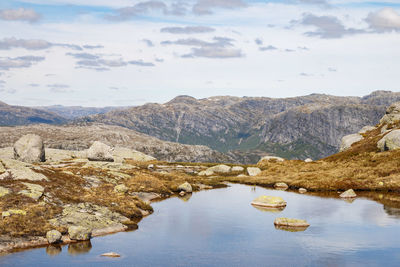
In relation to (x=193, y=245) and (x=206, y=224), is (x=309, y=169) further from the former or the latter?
(x=193, y=245)

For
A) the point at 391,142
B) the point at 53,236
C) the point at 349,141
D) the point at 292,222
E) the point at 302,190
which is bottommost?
the point at 302,190

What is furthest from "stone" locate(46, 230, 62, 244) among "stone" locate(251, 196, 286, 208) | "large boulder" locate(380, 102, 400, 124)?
"large boulder" locate(380, 102, 400, 124)

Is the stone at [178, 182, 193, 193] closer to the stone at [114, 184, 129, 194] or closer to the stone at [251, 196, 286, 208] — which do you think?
the stone at [114, 184, 129, 194]

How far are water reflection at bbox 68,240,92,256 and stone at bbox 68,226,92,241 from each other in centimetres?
62

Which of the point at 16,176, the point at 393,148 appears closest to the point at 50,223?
the point at 16,176

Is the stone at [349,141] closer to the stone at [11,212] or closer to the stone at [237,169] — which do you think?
the stone at [237,169]

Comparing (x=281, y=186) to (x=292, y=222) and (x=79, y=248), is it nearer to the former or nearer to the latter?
(x=292, y=222)

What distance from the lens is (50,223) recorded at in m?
41.4

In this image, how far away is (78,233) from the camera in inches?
1601

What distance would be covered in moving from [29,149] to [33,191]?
204 feet

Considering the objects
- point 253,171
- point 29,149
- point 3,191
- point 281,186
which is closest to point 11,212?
point 3,191

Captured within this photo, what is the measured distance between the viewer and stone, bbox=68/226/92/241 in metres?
40.6

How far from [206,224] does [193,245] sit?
10336 mm

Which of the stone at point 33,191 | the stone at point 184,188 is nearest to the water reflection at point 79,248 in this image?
the stone at point 33,191
